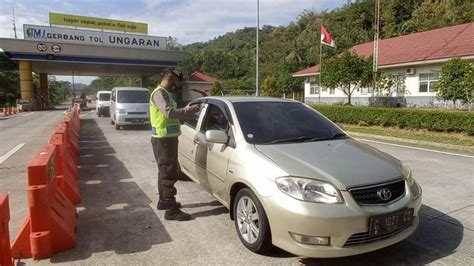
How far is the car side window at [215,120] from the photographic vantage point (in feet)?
15.2

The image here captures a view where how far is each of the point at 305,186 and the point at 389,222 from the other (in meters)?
0.82

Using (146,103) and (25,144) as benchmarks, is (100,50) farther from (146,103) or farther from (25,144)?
(25,144)

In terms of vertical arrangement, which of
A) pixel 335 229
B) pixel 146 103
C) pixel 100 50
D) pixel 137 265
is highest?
pixel 100 50

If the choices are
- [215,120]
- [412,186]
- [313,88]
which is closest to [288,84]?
[313,88]

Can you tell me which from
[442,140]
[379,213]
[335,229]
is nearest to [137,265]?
[335,229]

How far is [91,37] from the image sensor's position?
36.3m

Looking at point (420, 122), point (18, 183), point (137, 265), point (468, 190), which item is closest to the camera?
point (137, 265)

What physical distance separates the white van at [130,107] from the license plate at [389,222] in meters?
13.3

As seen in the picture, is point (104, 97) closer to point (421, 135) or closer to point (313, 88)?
point (313, 88)

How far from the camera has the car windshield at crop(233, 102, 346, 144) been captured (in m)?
4.16

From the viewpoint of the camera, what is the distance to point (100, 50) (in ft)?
A: 114

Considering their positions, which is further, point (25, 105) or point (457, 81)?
point (25, 105)

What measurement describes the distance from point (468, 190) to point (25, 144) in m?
11.8

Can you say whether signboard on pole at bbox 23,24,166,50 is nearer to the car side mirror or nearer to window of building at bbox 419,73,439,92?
window of building at bbox 419,73,439,92
